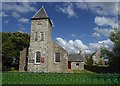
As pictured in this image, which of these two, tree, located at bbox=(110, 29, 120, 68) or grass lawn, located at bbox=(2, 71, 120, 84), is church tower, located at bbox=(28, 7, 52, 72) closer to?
tree, located at bbox=(110, 29, 120, 68)

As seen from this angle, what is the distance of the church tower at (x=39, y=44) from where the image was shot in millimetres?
33375

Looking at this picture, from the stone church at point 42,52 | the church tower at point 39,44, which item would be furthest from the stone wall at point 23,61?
the church tower at point 39,44

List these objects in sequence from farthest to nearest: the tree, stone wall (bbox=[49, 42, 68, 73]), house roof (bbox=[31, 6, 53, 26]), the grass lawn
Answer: stone wall (bbox=[49, 42, 68, 73]), house roof (bbox=[31, 6, 53, 26]), the tree, the grass lawn

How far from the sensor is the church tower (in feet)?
109

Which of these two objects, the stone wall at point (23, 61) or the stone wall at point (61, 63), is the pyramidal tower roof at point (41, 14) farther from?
the stone wall at point (23, 61)

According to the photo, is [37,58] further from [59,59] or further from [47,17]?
[47,17]

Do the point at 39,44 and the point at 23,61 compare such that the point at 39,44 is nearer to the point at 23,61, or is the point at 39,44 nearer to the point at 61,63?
the point at 23,61

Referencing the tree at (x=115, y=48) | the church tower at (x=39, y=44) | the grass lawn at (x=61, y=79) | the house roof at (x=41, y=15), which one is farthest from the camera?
the house roof at (x=41, y=15)

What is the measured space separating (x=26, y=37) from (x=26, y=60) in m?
19.0

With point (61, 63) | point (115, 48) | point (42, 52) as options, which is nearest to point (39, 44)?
point (42, 52)

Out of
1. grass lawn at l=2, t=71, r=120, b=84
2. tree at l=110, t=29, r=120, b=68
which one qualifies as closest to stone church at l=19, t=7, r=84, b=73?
tree at l=110, t=29, r=120, b=68

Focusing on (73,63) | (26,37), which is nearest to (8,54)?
(26,37)

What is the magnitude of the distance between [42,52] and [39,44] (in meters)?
1.49

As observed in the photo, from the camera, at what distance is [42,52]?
110 feet
